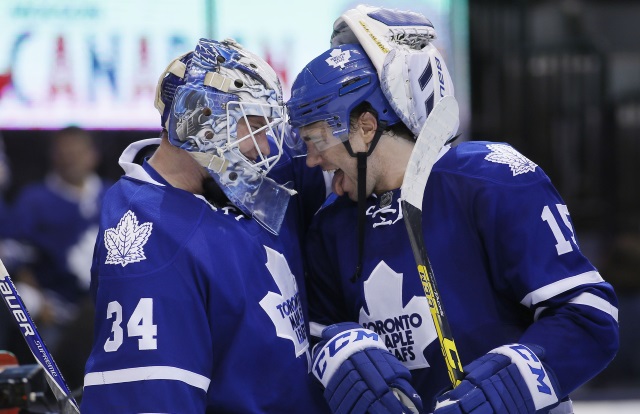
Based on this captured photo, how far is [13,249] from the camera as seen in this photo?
14.9ft

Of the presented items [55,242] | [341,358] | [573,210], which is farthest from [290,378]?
[573,210]

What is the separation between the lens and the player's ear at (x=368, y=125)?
2.09m

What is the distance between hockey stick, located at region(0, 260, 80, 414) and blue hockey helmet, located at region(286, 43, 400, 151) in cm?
64

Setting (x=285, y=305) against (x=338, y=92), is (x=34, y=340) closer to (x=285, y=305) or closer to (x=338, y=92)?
(x=285, y=305)

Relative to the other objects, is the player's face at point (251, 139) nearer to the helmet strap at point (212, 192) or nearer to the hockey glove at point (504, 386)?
the helmet strap at point (212, 192)

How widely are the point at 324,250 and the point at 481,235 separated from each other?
0.37m

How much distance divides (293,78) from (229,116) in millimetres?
2779

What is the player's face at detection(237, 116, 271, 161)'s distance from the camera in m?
2.06

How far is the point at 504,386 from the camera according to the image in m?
1.87

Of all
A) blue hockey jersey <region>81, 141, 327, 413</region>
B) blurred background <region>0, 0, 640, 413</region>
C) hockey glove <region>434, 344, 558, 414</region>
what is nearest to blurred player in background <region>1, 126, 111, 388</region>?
blurred background <region>0, 0, 640, 413</region>

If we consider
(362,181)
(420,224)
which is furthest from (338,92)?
(420,224)

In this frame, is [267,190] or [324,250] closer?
[267,190]

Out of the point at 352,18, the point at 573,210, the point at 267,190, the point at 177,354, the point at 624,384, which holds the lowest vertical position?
the point at 624,384

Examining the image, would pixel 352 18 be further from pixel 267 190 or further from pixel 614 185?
pixel 614 185
